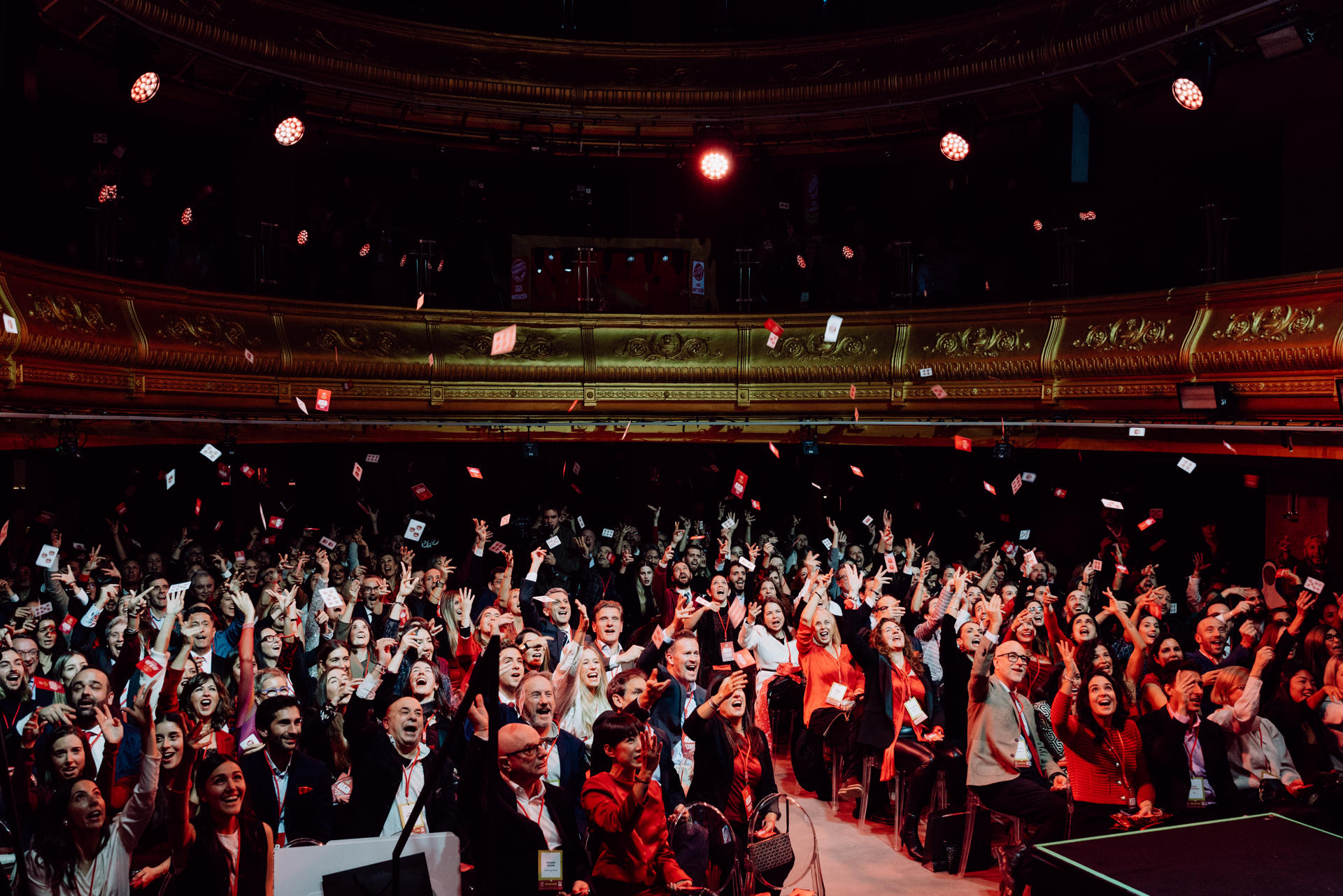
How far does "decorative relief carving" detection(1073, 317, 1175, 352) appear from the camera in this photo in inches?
382

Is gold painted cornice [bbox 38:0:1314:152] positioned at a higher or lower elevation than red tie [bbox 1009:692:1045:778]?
higher

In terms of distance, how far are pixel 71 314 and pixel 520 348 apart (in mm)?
5032

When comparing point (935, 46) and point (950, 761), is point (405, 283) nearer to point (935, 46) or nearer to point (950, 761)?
point (935, 46)

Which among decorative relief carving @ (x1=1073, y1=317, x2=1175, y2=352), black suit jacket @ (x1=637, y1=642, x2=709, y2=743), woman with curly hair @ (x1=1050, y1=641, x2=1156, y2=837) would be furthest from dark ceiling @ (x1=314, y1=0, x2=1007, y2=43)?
black suit jacket @ (x1=637, y1=642, x2=709, y2=743)

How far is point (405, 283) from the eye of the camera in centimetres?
1252

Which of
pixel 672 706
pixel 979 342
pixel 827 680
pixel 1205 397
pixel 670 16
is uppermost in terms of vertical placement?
pixel 670 16

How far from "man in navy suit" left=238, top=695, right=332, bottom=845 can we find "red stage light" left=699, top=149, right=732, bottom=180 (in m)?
7.35

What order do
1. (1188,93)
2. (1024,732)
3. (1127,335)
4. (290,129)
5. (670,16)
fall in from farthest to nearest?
1. (670,16)
2. (1127,335)
3. (290,129)
4. (1188,93)
5. (1024,732)

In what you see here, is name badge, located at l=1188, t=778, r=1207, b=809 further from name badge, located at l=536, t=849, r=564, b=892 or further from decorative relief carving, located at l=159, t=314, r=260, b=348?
decorative relief carving, located at l=159, t=314, r=260, b=348

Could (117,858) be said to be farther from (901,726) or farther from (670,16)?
(670,16)

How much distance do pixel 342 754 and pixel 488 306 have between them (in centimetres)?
823

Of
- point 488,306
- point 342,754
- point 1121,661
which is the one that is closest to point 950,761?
point 1121,661

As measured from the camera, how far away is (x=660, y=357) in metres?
12.7

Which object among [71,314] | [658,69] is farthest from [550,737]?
[658,69]
